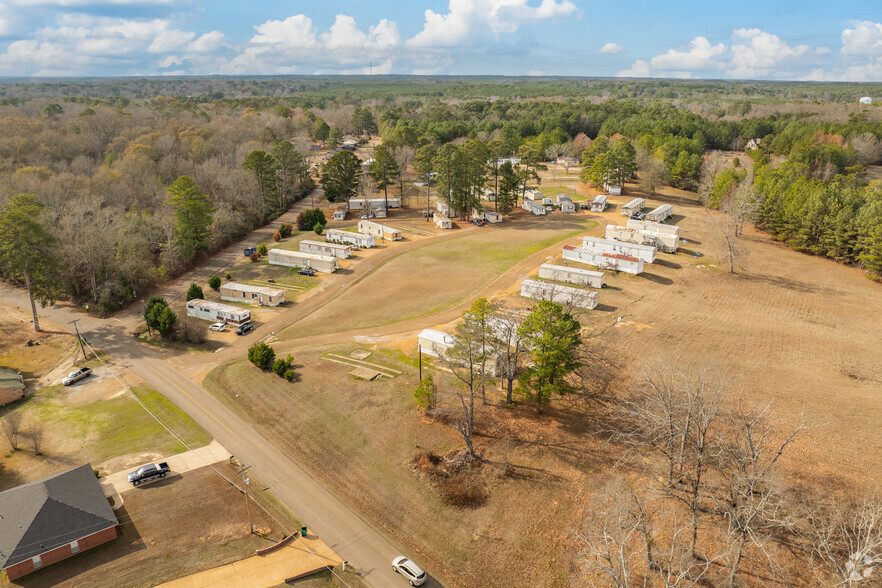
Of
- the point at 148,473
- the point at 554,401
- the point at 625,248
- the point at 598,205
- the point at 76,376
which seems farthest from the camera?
Answer: the point at 598,205

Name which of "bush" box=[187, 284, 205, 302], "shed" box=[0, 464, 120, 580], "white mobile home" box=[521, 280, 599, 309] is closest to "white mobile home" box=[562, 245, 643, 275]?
"white mobile home" box=[521, 280, 599, 309]

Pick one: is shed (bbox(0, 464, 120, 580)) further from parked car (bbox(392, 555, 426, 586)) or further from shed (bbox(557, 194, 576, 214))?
shed (bbox(557, 194, 576, 214))

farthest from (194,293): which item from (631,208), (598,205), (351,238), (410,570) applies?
(631,208)

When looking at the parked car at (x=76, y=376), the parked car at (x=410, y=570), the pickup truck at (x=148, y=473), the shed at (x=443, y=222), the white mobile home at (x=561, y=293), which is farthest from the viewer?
the shed at (x=443, y=222)

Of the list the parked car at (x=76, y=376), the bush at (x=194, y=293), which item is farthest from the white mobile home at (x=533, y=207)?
the parked car at (x=76, y=376)

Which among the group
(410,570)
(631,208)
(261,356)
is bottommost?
(410,570)

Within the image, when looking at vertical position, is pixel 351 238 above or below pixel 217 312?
above

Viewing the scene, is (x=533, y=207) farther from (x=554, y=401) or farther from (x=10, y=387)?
(x=10, y=387)

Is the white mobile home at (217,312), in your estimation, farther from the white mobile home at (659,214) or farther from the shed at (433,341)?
the white mobile home at (659,214)

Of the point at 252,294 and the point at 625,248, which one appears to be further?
the point at 625,248
